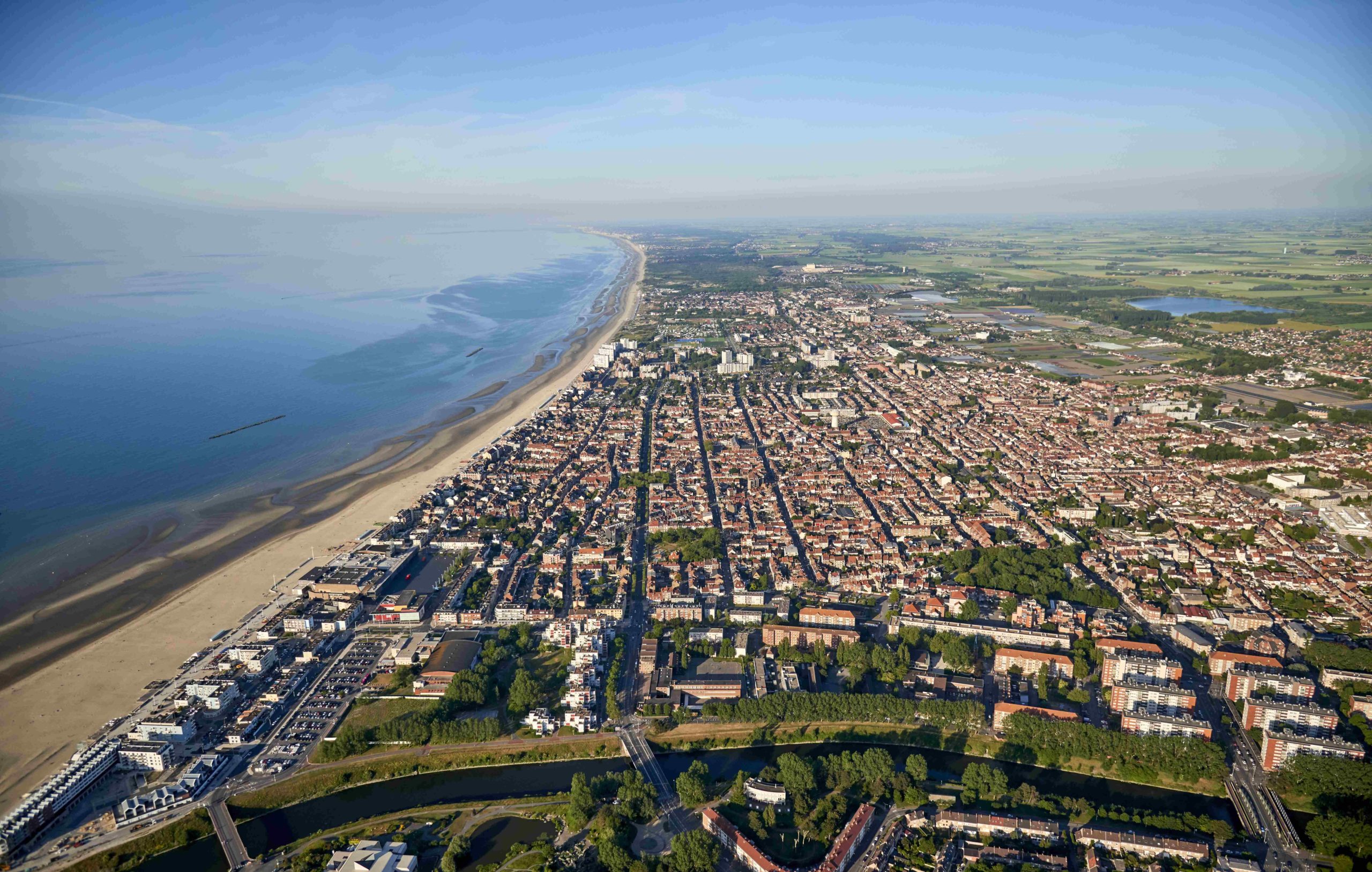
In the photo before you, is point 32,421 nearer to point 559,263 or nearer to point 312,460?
point 312,460

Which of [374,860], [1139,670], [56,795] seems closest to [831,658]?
[1139,670]

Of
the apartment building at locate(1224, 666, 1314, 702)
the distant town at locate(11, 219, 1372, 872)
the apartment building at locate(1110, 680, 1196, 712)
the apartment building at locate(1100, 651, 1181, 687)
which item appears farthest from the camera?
the apartment building at locate(1100, 651, 1181, 687)

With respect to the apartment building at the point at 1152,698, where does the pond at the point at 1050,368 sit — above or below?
above

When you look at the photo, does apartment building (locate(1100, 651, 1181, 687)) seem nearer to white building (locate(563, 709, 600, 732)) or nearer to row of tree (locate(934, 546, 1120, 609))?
row of tree (locate(934, 546, 1120, 609))

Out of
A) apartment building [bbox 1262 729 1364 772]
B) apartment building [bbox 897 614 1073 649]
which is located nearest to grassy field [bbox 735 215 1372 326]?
apartment building [bbox 897 614 1073 649]

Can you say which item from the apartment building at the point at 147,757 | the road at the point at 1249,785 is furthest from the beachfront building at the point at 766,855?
the apartment building at the point at 147,757

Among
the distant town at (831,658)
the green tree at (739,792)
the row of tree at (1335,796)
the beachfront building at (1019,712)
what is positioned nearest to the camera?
the row of tree at (1335,796)

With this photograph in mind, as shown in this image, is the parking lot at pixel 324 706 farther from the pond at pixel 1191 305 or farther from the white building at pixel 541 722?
the pond at pixel 1191 305
